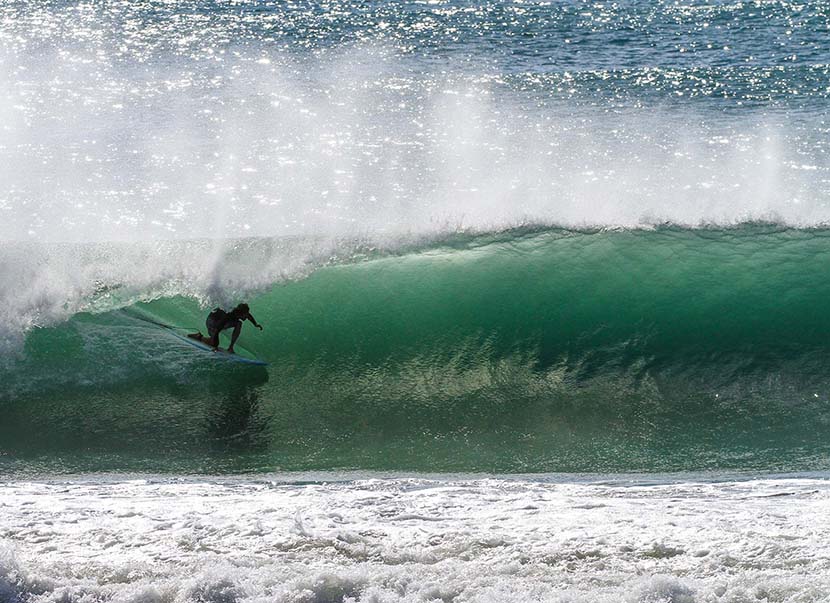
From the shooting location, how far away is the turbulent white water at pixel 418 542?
6.11 m

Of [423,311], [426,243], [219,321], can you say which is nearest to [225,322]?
[219,321]

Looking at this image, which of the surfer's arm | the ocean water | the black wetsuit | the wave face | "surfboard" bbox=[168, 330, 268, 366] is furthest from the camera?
"surfboard" bbox=[168, 330, 268, 366]

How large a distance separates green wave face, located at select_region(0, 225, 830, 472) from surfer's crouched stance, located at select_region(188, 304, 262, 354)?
24 centimetres

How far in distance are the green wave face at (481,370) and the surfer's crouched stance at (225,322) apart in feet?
0.80

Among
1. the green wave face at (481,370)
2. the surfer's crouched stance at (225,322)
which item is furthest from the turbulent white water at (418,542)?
the surfer's crouched stance at (225,322)

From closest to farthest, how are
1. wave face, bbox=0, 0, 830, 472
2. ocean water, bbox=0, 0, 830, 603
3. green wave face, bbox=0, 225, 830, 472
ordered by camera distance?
ocean water, bbox=0, 0, 830, 603
green wave face, bbox=0, 225, 830, 472
wave face, bbox=0, 0, 830, 472

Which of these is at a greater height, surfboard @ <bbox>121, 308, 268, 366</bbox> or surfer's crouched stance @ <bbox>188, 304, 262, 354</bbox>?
surfer's crouched stance @ <bbox>188, 304, 262, 354</bbox>

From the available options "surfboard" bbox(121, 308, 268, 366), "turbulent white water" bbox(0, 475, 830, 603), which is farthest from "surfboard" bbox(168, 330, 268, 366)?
"turbulent white water" bbox(0, 475, 830, 603)

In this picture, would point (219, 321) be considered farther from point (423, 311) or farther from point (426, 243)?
point (426, 243)

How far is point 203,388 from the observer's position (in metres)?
9.56

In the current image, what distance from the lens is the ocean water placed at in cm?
665

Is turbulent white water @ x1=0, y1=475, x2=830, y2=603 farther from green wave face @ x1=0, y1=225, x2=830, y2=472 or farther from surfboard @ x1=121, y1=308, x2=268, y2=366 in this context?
surfboard @ x1=121, y1=308, x2=268, y2=366

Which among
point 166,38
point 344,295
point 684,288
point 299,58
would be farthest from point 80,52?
point 684,288

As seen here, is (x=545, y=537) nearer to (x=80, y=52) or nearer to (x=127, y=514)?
(x=127, y=514)
